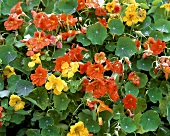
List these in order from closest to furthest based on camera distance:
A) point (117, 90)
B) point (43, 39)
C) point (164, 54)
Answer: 1. point (117, 90)
2. point (43, 39)
3. point (164, 54)

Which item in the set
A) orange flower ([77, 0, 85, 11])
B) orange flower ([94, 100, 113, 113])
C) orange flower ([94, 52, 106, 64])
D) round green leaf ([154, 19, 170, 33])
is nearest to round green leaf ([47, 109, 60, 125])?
orange flower ([94, 100, 113, 113])

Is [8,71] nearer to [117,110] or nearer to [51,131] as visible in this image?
[51,131]

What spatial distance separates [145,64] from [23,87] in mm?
621

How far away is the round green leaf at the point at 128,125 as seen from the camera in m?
1.88

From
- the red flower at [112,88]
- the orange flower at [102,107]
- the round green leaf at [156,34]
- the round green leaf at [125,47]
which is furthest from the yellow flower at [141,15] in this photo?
the orange flower at [102,107]

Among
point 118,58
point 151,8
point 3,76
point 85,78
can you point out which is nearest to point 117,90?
point 85,78

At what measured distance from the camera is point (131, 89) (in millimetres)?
2045

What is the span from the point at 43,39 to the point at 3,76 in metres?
0.27

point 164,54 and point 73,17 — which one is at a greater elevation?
point 73,17

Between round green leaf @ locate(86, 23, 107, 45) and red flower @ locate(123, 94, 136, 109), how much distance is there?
358mm

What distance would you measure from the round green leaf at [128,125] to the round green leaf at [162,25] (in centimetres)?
62

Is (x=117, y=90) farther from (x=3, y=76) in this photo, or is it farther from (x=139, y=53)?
(x=3, y=76)

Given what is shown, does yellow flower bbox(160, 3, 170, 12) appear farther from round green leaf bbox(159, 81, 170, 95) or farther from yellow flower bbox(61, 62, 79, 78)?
yellow flower bbox(61, 62, 79, 78)

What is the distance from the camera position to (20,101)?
1958mm
